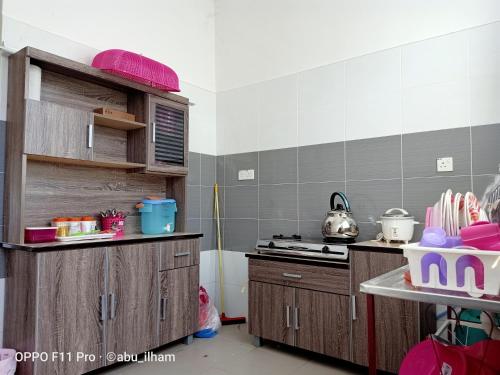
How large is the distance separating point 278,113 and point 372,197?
1149 millimetres

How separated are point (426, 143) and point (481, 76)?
0.52 metres

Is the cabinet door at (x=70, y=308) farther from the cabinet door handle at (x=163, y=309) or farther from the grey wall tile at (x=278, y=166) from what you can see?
the grey wall tile at (x=278, y=166)

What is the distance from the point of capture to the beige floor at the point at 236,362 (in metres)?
2.34

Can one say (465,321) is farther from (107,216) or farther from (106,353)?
(107,216)

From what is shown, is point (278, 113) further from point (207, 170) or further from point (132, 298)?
point (132, 298)

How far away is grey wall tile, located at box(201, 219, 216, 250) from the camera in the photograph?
11.6ft

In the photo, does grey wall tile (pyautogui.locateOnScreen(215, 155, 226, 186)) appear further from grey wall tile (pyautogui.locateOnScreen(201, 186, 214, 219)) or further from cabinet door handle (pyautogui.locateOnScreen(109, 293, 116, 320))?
cabinet door handle (pyautogui.locateOnScreen(109, 293, 116, 320))

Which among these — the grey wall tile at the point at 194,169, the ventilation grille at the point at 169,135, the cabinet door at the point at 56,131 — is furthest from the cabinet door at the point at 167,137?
the cabinet door at the point at 56,131

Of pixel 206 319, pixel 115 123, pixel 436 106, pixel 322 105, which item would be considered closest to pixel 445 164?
pixel 436 106

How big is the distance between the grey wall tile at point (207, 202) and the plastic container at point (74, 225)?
131cm

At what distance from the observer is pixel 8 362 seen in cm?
191

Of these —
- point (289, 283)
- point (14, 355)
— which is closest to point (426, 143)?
point (289, 283)

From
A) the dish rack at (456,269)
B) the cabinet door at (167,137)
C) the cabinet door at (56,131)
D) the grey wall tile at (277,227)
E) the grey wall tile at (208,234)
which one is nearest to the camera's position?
the dish rack at (456,269)

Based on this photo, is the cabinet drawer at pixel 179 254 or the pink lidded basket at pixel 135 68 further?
the cabinet drawer at pixel 179 254
